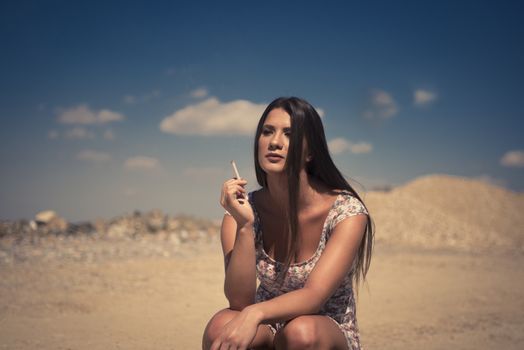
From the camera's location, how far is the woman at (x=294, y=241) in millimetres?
2484

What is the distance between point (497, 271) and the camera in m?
10.5

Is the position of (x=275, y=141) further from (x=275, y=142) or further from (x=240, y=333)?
(x=240, y=333)

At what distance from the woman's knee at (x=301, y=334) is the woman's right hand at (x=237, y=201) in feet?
2.00

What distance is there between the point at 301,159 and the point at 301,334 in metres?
1.00

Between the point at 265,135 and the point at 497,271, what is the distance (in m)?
Result: 9.57

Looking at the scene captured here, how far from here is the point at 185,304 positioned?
271 inches

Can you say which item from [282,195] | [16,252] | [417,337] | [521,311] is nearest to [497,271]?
[521,311]

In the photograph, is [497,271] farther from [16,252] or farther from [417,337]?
[16,252]

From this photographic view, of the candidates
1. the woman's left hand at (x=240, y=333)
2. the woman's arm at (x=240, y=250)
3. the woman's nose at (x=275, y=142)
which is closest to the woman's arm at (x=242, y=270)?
the woman's arm at (x=240, y=250)

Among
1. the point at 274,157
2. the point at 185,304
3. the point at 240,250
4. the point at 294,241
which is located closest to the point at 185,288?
the point at 185,304

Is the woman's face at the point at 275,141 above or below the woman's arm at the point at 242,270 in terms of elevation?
above

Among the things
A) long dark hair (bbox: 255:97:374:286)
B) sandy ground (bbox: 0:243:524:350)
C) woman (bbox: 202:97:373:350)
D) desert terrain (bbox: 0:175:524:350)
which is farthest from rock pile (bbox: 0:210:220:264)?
long dark hair (bbox: 255:97:374:286)

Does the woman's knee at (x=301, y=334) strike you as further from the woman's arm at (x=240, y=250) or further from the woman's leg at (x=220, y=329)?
the woman's arm at (x=240, y=250)

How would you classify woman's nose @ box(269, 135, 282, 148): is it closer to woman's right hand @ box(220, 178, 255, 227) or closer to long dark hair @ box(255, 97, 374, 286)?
long dark hair @ box(255, 97, 374, 286)
